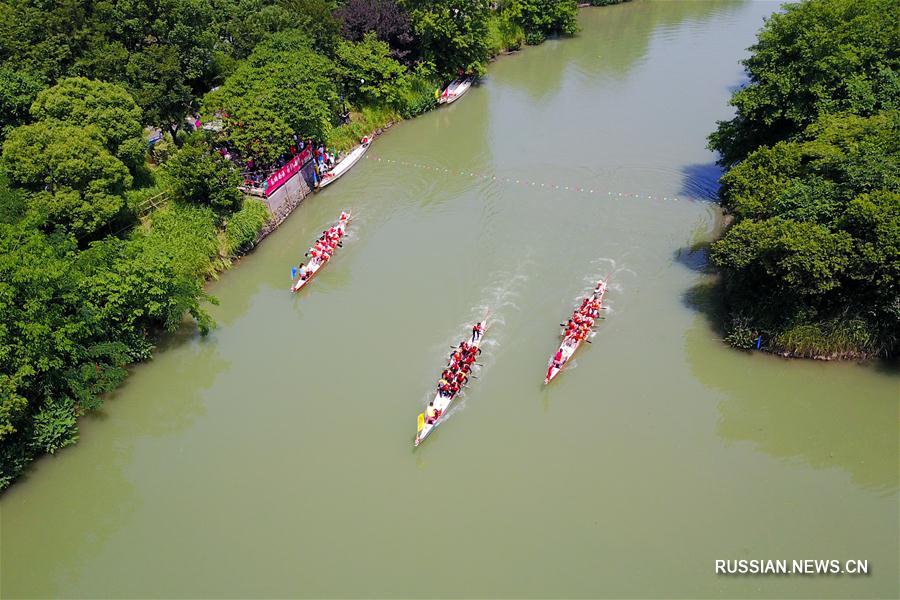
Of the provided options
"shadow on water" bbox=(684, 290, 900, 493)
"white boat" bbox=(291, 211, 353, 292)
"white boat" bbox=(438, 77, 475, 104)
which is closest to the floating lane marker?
"white boat" bbox=(438, 77, 475, 104)

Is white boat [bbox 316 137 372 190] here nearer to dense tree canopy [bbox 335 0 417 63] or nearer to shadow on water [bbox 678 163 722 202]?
dense tree canopy [bbox 335 0 417 63]

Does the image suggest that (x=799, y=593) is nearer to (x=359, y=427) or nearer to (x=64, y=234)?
(x=359, y=427)

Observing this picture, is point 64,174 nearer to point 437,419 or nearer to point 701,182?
point 437,419

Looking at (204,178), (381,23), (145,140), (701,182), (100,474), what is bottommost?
(701,182)

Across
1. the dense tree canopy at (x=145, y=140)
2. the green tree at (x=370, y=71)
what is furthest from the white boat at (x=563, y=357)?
the green tree at (x=370, y=71)

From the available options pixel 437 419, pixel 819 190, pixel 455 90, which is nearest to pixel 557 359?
pixel 437 419

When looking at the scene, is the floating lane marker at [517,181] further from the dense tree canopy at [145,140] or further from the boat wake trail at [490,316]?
the boat wake trail at [490,316]
